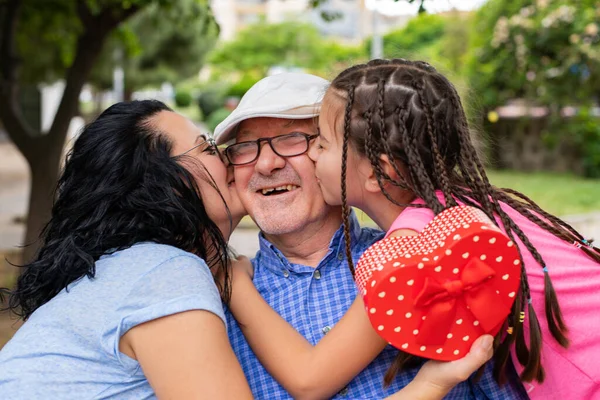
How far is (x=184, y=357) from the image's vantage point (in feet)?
5.50

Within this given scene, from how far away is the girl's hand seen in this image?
176cm

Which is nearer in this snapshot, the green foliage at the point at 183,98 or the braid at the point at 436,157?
the braid at the point at 436,157

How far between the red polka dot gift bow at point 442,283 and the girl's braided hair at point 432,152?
156mm

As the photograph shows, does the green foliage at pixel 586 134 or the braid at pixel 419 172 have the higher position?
the braid at pixel 419 172

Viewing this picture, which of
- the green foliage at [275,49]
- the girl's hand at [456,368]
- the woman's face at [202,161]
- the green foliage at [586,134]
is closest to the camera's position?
the girl's hand at [456,368]

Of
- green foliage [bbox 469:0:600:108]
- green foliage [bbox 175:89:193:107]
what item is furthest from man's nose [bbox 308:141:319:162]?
green foliage [bbox 175:89:193:107]

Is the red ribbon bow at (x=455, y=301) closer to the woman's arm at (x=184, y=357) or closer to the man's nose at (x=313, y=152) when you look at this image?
the woman's arm at (x=184, y=357)

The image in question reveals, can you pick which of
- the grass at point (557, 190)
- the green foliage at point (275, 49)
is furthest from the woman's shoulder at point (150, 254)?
the green foliage at point (275, 49)

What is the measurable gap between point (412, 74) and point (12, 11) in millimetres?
6258

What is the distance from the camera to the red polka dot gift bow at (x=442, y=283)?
5.37 ft

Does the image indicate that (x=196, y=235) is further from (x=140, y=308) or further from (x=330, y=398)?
(x=330, y=398)

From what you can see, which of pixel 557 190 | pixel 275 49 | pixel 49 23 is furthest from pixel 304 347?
pixel 275 49

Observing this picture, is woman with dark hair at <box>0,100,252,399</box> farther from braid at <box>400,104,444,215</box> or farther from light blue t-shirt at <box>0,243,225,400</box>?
braid at <box>400,104,444,215</box>

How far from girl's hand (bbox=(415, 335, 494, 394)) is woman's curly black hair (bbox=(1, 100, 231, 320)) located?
2.22 feet
